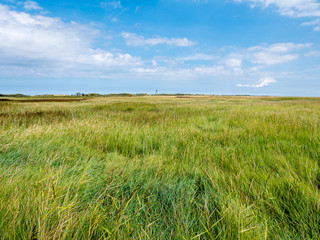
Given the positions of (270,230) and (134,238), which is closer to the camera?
(134,238)

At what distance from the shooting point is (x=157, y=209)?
133 centimetres

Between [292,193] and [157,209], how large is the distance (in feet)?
4.02

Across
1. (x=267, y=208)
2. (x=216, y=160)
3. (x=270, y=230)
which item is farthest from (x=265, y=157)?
(x=270, y=230)

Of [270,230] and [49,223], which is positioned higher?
[49,223]

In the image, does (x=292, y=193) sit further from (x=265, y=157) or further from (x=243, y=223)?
(x=265, y=157)

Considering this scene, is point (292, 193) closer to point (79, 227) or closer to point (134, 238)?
point (134, 238)

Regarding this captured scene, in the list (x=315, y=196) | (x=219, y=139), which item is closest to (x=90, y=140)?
(x=219, y=139)

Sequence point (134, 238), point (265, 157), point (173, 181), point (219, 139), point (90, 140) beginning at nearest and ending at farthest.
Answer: point (134, 238) < point (173, 181) < point (265, 157) < point (90, 140) < point (219, 139)

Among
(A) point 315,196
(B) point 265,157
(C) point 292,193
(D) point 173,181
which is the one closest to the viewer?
(A) point 315,196

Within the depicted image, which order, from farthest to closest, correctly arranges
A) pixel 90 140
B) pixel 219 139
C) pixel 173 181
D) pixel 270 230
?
pixel 219 139, pixel 90 140, pixel 173 181, pixel 270 230

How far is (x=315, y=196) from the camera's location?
4.19ft

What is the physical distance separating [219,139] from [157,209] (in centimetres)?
248

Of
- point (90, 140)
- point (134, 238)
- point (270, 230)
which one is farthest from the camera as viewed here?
point (90, 140)

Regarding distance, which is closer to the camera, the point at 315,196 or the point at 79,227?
the point at 79,227
